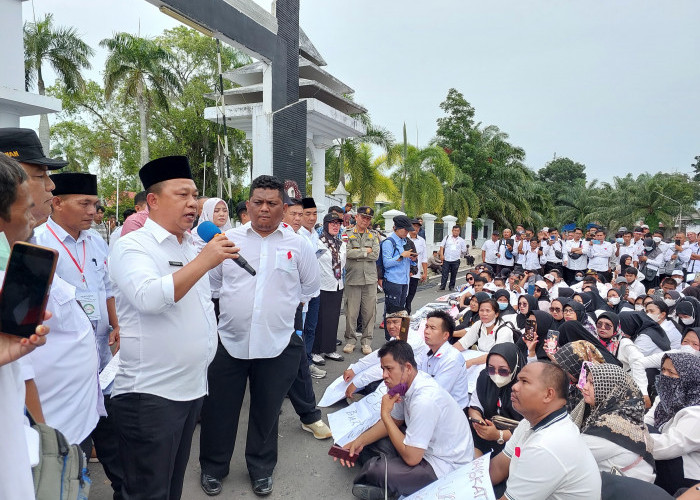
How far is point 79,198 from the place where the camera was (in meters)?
2.99

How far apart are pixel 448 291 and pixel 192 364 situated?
10.4 m

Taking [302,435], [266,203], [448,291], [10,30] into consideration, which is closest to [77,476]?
[266,203]

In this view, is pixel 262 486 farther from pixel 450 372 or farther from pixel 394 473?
pixel 450 372

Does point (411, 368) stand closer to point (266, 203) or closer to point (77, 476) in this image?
point (266, 203)

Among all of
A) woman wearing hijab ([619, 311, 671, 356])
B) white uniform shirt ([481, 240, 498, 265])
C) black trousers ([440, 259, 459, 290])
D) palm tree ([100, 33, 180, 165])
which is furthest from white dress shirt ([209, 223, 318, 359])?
palm tree ([100, 33, 180, 165])

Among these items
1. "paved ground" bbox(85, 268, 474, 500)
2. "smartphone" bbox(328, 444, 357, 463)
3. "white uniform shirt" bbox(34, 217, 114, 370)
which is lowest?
"paved ground" bbox(85, 268, 474, 500)

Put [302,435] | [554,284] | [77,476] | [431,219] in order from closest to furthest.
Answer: [77,476] → [302,435] → [554,284] → [431,219]

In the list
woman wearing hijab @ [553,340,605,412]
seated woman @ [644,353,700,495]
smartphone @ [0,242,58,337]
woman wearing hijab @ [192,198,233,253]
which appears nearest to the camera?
smartphone @ [0,242,58,337]

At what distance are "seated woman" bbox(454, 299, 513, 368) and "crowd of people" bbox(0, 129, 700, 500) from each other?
0.9 inches

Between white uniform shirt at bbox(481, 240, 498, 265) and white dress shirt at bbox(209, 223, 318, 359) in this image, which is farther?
white uniform shirt at bbox(481, 240, 498, 265)

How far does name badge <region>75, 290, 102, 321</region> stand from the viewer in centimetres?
298

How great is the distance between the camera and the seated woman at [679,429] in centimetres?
279

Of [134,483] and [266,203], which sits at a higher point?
[266,203]

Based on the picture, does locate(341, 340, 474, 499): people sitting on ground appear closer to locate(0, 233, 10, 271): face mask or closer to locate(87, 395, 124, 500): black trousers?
locate(87, 395, 124, 500): black trousers
